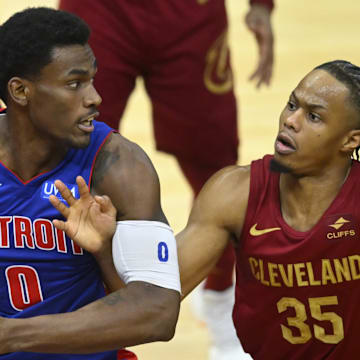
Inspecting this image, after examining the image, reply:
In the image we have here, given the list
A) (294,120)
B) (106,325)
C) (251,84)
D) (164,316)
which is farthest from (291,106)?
(251,84)

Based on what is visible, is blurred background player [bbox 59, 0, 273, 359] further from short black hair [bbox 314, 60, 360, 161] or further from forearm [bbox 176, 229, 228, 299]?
short black hair [bbox 314, 60, 360, 161]

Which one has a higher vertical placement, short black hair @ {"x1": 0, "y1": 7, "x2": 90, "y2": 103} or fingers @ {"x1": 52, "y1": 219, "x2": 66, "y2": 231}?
short black hair @ {"x1": 0, "y1": 7, "x2": 90, "y2": 103}

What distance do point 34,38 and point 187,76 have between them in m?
1.69

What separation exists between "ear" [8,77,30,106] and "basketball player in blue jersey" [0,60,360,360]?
61 cm

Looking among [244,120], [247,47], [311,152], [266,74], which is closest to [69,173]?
[311,152]

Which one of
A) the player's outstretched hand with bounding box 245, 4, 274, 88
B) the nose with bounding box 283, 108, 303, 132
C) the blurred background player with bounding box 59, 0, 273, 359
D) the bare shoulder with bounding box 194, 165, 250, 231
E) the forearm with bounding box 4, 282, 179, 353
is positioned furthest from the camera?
the player's outstretched hand with bounding box 245, 4, 274, 88

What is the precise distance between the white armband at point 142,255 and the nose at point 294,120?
479 millimetres

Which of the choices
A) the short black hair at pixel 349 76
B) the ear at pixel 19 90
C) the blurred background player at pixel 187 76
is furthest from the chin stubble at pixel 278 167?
the blurred background player at pixel 187 76

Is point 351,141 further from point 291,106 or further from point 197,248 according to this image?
point 197,248

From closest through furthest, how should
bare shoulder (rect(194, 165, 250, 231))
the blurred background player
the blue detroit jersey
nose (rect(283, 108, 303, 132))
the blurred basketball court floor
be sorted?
1. the blue detroit jersey
2. nose (rect(283, 108, 303, 132))
3. bare shoulder (rect(194, 165, 250, 231))
4. the blurred background player
5. the blurred basketball court floor

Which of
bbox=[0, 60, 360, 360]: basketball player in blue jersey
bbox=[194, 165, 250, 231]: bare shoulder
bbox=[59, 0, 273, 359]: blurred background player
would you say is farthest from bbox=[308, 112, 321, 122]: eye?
bbox=[59, 0, 273, 359]: blurred background player

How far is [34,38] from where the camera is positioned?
3012mm

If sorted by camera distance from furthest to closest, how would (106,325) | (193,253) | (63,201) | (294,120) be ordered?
1. (193,253)
2. (294,120)
3. (63,201)
4. (106,325)

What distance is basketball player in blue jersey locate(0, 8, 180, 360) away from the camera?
2959 mm
